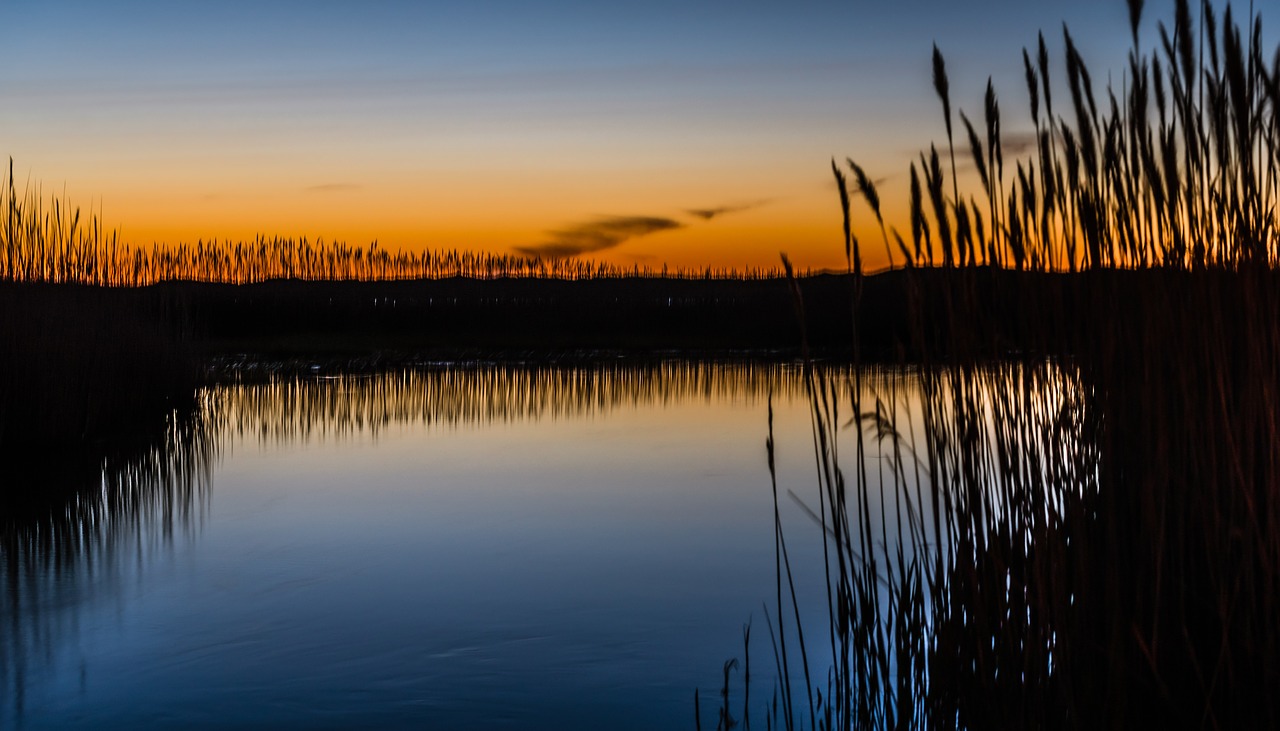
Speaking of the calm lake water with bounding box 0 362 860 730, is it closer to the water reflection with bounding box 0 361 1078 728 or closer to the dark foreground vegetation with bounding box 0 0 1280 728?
the water reflection with bounding box 0 361 1078 728

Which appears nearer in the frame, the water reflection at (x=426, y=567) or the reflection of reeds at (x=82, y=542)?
the water reflection at (x=426, y=567)

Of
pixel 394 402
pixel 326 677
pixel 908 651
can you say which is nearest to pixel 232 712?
pixel 326 677

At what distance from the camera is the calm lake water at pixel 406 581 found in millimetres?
3045

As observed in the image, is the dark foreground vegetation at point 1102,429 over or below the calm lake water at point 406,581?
over

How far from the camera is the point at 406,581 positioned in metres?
4.38

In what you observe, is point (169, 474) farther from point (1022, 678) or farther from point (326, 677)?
point (1022, 678)

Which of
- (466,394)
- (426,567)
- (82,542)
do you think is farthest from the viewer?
(466,394)

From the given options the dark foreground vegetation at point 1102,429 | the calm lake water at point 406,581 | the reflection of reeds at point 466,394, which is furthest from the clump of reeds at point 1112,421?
the reflection of reeds at point 466,394

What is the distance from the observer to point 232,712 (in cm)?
291

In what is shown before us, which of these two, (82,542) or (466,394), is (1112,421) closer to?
(82,542)

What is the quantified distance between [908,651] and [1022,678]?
36cm

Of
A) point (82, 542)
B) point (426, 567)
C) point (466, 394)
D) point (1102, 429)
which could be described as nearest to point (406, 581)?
point (426, 567)

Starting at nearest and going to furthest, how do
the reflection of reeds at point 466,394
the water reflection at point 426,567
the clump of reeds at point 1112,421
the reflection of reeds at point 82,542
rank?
the clump of reeds at point 1112,421
the water reflection at point 426,567
the reflection of reeds at point 82,542
the reflection of reeds at point 466,394

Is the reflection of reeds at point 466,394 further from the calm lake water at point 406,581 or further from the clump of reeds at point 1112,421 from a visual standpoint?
the clump of reeds at point 1112,421
